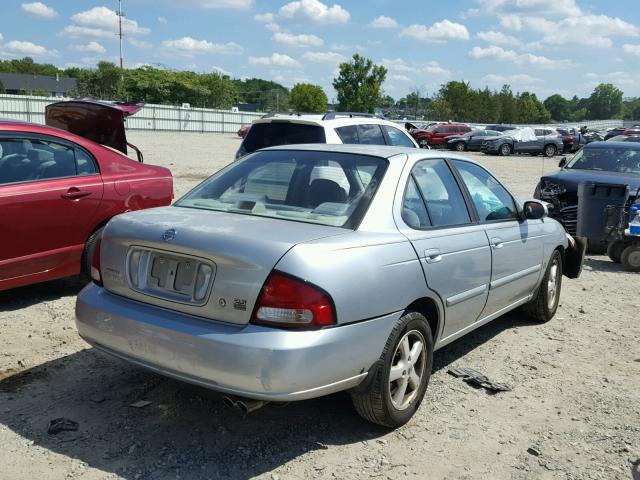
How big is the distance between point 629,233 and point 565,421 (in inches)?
204

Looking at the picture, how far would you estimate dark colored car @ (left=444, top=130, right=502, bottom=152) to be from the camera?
4012 centimetres

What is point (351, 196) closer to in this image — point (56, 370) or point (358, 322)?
point (358, 322)

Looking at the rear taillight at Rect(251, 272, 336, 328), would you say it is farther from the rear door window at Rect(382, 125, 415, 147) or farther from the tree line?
the tree line

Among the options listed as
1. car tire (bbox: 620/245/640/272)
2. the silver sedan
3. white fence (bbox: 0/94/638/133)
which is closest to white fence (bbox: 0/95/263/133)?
white fence (bbox: 0/94/638/133)

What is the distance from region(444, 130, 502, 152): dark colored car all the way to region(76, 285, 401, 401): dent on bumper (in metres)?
38.2

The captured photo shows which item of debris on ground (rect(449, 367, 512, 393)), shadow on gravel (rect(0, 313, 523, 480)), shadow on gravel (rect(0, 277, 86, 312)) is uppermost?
shadow on gravel (rect(0, 313, 523, 480))

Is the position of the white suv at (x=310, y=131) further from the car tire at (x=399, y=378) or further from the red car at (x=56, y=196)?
the car tire at (x=399, y=378)

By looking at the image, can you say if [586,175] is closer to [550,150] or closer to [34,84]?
[550,150]

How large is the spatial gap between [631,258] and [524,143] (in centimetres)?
3147

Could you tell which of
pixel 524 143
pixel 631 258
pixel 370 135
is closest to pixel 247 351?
pixel 370 135

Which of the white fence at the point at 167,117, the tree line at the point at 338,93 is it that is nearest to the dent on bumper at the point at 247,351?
the white fence at the point at 167,117

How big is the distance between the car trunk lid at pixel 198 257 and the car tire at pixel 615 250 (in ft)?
21.9

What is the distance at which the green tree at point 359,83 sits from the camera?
268 ft

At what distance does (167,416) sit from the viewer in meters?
3.82
